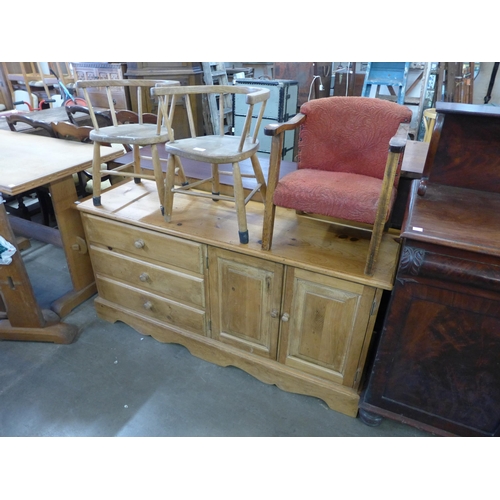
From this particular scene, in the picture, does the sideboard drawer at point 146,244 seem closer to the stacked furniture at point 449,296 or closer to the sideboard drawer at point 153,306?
the sideboard drawer at point 153,306

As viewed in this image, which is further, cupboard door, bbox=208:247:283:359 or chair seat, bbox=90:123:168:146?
chair seat, bbox=90:123:168:146

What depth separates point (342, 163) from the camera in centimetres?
162

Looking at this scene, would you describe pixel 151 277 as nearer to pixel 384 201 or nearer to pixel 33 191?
pixel 384 201

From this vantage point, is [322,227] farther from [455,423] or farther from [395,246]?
[455,423]

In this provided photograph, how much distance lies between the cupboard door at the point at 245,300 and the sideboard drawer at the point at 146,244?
0.31 feet

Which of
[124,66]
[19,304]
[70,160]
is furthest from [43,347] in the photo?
[124,66]

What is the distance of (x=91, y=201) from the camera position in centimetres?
191

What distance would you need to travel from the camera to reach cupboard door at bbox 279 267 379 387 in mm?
1388

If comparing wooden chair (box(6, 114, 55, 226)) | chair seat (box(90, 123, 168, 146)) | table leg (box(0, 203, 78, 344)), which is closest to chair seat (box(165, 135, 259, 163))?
chair seat (box(90, 123, 168, 146))

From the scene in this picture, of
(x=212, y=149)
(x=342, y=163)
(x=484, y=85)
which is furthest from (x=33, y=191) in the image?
(x=484, y=85)

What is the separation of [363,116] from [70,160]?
1.49 m

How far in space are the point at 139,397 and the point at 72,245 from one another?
0.96 metres

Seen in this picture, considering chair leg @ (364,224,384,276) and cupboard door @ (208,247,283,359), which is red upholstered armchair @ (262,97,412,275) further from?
cupboard door @ (208,247,283,359)
